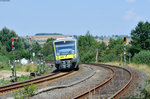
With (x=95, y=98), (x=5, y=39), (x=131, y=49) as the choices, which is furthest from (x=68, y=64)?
(x=5, y=39)

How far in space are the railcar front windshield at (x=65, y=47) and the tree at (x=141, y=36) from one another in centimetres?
3510

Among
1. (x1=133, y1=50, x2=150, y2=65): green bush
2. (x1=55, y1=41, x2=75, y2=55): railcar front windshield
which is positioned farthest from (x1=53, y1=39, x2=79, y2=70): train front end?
(x1=133, y1=50, x2=150, y2=65): green bush

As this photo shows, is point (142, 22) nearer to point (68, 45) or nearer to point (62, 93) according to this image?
point (68, 45)

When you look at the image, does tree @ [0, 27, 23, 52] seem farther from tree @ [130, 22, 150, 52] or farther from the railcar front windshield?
the railcar front windshield

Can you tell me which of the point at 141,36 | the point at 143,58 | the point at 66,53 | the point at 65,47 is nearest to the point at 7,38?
the point at 141,36

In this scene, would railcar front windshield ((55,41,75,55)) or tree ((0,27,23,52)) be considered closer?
railcar front windshield ((55,41,75,55))

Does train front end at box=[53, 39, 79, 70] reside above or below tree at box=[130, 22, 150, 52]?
below

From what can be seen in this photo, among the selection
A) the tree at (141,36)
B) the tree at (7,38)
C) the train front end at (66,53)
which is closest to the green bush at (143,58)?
the train front end at (66,53)

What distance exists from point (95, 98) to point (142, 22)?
2007 inches

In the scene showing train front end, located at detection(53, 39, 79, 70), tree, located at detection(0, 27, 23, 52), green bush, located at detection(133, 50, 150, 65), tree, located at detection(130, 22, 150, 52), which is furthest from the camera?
tree, located at detection(0, 27, 23, 52)

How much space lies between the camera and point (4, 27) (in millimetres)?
81938

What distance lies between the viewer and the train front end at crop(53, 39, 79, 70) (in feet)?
66.8

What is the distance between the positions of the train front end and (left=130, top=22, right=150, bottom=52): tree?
35.0 metres

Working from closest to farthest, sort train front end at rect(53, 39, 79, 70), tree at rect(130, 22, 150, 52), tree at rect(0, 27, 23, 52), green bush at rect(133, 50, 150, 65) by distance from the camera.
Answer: train front end at rect(53, 39, 79, 70)
green bush at rect(133, 50, 150, 65)
tree at rect(130, 22, 150, 52)
tree at rect(0, 27, 23, 52)
